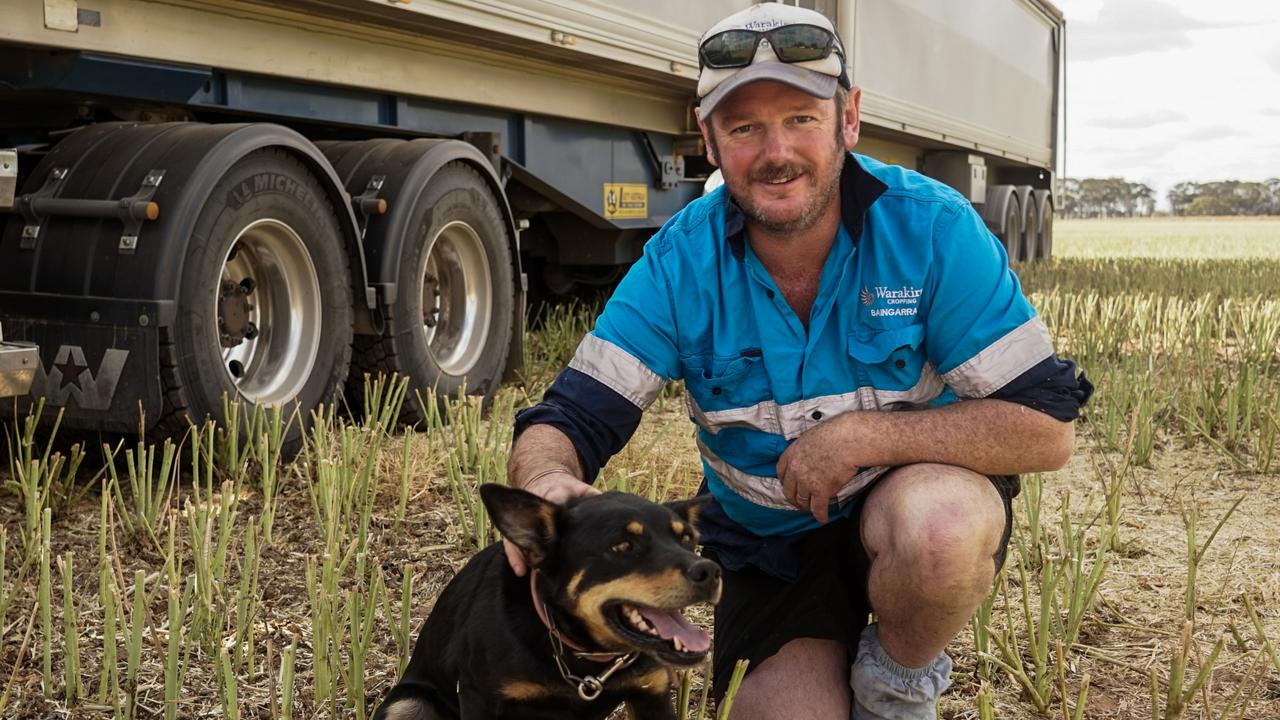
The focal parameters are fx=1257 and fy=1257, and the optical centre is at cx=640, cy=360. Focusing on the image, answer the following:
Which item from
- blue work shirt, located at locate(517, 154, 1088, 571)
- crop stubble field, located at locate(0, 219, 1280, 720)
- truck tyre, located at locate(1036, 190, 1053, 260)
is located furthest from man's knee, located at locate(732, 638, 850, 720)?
truck tyre, located at locate(1036, 190, 1053, 260)

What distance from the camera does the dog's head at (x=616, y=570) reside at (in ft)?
6.64

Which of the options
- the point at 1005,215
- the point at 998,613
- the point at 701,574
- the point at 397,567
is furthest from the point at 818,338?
the point at 1005,215

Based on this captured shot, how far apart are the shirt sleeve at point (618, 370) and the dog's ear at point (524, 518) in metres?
0.40

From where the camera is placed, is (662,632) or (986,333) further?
(986,333)

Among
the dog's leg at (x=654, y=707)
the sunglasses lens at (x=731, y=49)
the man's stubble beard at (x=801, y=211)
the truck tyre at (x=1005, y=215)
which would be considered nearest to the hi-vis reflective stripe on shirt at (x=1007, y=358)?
the man's stubble beard at (x=801, y=211)

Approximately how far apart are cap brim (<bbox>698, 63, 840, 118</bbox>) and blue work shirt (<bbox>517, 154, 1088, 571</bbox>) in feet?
0.67

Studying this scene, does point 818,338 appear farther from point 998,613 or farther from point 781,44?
point 998,613

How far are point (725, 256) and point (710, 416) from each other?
34cm

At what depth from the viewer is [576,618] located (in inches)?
83.4

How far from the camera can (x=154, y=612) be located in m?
3.04

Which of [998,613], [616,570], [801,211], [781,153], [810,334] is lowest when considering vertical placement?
[998,613]

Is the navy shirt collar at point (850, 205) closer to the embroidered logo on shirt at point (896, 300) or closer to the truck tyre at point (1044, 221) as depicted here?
the embroidered logo on shirt at point (896, 300)

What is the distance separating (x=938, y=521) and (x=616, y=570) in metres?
0.62

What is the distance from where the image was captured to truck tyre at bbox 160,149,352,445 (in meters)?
3.80
